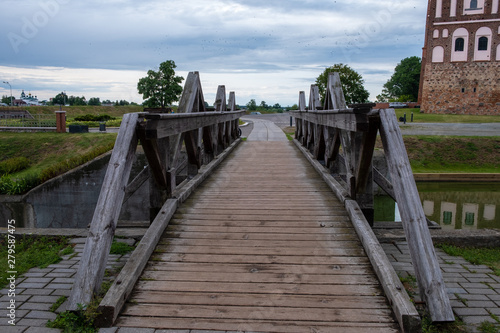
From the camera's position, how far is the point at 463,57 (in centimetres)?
3662

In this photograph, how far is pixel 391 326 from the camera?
9.57ft

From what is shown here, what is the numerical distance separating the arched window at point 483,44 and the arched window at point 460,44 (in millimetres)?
821

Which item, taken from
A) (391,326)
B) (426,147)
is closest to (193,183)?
(391,326)

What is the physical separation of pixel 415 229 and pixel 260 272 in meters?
1.36

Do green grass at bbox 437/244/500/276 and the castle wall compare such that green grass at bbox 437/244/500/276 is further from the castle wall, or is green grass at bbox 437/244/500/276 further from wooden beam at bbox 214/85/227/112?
the castle wall

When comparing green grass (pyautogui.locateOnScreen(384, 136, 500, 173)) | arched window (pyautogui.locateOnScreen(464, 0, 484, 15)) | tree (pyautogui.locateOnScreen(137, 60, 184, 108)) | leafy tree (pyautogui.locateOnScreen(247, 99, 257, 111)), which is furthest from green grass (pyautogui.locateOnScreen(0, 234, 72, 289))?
leafy tree (pyautogui.locateOnScreen(247, 99, 257, 111))

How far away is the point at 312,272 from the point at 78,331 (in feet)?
6.36

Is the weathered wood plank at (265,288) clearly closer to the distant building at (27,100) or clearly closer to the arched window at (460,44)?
the arched window at (460,44)

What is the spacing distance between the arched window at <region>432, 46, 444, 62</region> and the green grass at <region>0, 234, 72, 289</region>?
39.3m

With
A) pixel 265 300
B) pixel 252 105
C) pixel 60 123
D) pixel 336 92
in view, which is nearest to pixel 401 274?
pixel 265 300

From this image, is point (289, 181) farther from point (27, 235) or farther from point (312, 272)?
point (27, 235)

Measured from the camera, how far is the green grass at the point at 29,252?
4145 millimetres

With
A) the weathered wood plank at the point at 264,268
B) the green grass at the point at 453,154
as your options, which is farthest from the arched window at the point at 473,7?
the weathered wood plank at the point at 264,268

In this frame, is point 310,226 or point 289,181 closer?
point 310,226
